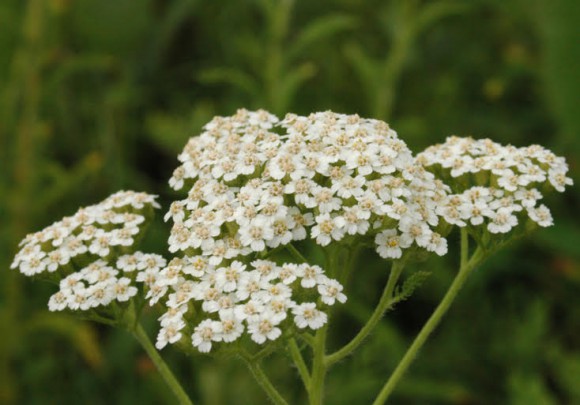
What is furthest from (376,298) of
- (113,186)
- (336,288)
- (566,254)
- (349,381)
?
(336,288)

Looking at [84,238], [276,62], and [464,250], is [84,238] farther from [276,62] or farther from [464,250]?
[276,62]

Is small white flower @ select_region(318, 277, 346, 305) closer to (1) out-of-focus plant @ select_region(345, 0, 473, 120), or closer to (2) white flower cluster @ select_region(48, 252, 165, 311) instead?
(2) white flower cluster @ select_region(48, 252, 165, 311)

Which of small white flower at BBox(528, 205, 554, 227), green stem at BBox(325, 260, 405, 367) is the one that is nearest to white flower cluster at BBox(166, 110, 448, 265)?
green stem at BBox(325, 260, 405, 367)

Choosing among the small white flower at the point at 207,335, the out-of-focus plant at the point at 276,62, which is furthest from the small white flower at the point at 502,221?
the out-of-focus plant at the point at 276,62

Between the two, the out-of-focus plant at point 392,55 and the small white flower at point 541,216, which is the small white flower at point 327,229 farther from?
the out-of-focus plant at point 392,55

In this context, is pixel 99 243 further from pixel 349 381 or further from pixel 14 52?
pixel 14 52

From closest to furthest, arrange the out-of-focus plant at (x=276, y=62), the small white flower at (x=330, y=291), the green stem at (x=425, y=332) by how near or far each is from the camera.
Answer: the small white flower at (x=330, y=291)
the green stem at (x=425, y=332)
the out-of-focus plant at (x=276, y=62)

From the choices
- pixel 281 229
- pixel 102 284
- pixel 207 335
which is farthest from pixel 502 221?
pixel 102 284
